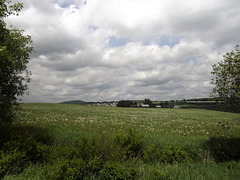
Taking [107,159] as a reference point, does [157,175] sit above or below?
below

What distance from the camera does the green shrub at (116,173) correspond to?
188 inches

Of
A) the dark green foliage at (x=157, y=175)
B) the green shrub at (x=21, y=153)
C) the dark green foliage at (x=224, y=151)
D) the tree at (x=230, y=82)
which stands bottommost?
the dark green foliage at (x=224, y=151)

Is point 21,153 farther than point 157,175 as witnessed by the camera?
Yes

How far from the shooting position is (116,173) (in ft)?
15.7

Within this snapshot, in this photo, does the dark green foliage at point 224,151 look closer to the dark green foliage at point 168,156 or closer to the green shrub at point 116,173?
the dark green foliage at point 168,156

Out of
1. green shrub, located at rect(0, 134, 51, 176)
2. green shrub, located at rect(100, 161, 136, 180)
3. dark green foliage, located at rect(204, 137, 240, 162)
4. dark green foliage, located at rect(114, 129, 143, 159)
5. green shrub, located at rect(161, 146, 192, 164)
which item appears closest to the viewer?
green shrub, located at rect(100, 161, 136, 180)

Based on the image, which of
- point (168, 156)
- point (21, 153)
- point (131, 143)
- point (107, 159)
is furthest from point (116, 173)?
point (21, 153)

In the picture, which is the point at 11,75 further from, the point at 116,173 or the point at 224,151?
the point at 224,151


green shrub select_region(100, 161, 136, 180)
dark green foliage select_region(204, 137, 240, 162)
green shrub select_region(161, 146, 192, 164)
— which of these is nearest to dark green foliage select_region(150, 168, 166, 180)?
green shrub select_region(100, 161, 136, 180)

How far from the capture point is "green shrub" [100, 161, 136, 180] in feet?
15.7

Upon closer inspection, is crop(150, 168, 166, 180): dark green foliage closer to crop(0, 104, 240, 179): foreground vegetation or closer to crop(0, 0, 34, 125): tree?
crop(0, 104, 240, 179): foreground vegetation

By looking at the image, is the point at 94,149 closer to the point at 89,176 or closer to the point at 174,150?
the point at 89,176

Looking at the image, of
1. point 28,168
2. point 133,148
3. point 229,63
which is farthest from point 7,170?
point 229,63

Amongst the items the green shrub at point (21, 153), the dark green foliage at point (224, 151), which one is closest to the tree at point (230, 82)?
the dark green foliage at point (224, 151)
